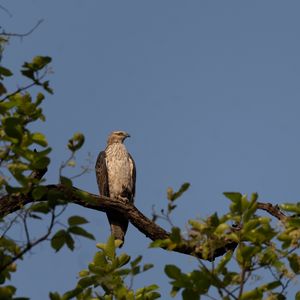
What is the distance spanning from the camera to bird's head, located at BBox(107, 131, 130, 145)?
540 inches

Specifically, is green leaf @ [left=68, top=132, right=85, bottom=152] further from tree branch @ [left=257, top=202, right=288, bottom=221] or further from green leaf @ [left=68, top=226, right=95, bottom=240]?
tree branch @ [left=257, top=202, right=288, bottom=221]

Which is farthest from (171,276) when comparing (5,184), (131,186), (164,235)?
(131,186)

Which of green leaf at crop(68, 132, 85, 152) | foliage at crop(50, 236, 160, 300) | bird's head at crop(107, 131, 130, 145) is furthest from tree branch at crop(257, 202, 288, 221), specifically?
bird's head at crop(107, 131, 130, 145)

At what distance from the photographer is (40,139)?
430cm

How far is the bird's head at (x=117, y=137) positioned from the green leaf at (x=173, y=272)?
31.9ft

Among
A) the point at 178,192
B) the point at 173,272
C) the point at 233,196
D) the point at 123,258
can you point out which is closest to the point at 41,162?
the point at 178,192

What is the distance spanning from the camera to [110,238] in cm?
579

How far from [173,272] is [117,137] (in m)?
9.84

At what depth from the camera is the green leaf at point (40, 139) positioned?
428cm

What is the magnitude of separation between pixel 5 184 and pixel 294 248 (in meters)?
1.97

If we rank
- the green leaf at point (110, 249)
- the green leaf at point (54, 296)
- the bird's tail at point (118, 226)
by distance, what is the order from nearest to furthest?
the green leaf at point (54, 296) → the green leaf at point (110, 249) → the bird's tail at point (118, 226)

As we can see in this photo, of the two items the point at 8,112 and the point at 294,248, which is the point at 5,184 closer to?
the point at 8,112

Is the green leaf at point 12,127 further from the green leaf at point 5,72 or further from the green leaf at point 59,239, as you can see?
the green leaf at point 59,239

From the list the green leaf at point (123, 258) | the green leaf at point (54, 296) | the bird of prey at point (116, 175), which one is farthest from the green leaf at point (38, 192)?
the bird of prey at point (116, 175)
